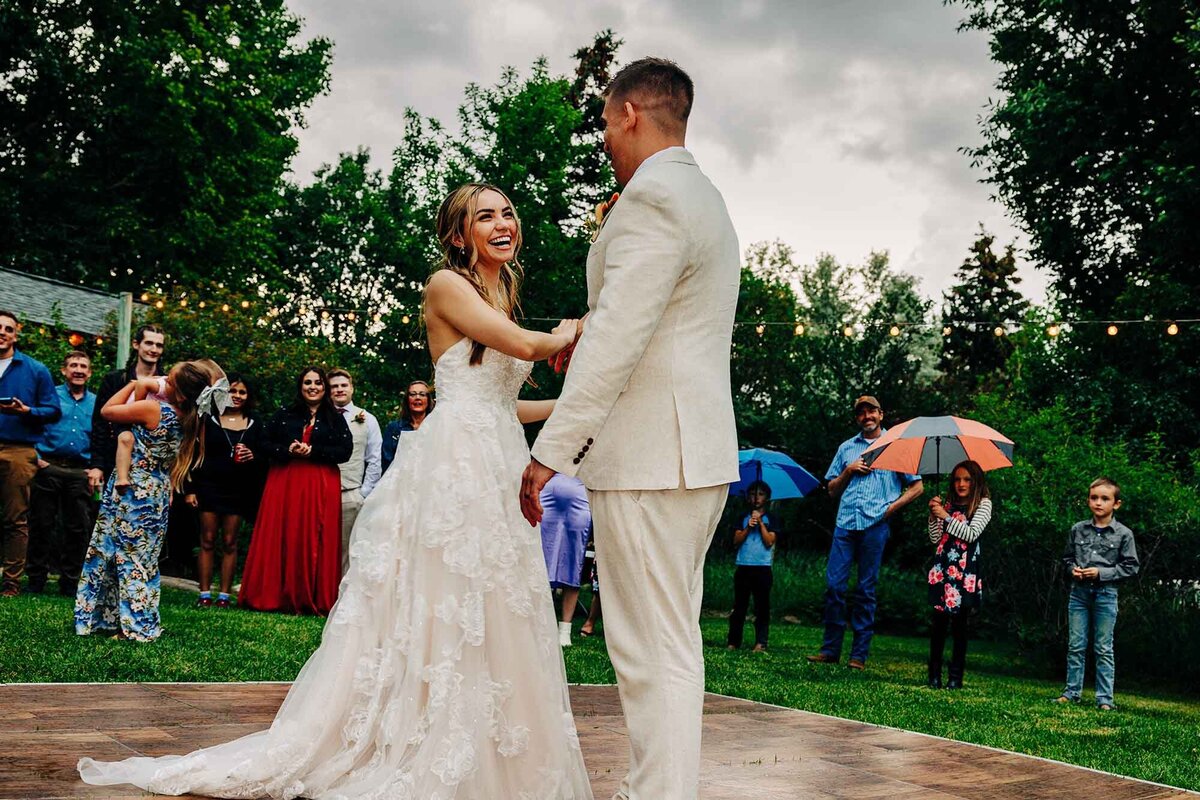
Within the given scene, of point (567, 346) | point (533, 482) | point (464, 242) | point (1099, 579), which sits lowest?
point (1099, 579)

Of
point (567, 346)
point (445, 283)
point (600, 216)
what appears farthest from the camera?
point (445, 283)

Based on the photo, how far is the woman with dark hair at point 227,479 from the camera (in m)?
9.79

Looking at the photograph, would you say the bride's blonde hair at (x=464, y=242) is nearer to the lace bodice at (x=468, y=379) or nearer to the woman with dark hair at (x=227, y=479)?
the lace bodice at (x=468, y=379)

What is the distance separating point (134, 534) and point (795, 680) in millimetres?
4312

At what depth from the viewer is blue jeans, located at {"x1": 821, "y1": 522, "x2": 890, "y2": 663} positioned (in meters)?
8.61

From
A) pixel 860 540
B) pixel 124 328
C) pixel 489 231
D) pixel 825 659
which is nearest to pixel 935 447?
pixel 860 540

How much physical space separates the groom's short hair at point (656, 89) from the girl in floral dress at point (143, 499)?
16.1 ft

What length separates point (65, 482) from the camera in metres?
9.92

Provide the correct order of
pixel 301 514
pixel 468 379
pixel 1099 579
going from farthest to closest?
pixel 301 514
pixel 1099 579
pixel 468 379

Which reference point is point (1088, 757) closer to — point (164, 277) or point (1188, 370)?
point (1188, 370)

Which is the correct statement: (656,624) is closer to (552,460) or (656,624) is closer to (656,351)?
(552,460)

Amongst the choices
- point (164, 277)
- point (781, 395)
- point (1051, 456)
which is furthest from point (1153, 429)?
point (164, 277)

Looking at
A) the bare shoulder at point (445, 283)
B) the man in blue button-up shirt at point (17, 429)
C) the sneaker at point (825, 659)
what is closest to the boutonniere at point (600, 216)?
the bare shoulder at point (445, 283)

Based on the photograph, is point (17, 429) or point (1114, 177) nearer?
point (17, 429)
